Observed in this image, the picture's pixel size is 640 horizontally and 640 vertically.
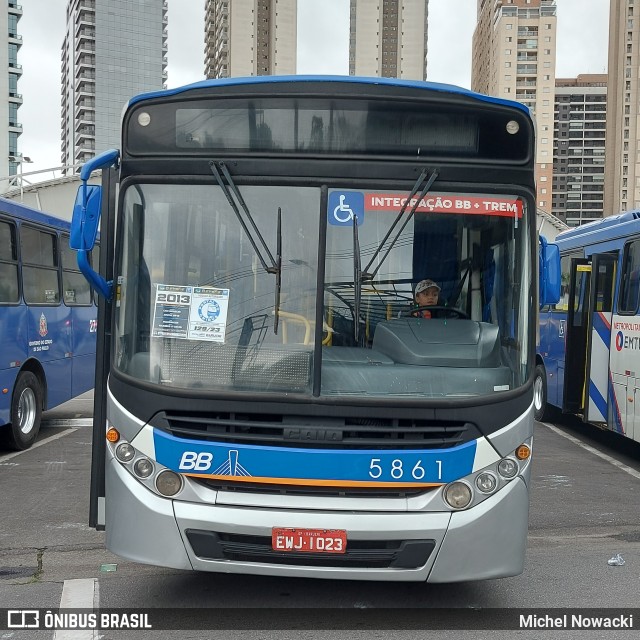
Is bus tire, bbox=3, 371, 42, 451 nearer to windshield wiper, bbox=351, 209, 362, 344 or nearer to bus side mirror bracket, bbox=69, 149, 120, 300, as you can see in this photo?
bus side mirror bracket, bbox=69, 149, 120, 300

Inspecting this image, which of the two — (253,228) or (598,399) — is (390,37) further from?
(253,228)

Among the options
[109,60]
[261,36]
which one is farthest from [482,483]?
[261,36]

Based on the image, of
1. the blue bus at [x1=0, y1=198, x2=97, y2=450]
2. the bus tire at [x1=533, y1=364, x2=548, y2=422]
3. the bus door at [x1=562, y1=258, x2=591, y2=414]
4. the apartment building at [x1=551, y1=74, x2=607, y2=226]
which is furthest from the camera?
the apartment building at [x1=551, y1=74, x2=607, y2=226]

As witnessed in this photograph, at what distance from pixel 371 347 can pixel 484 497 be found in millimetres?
983

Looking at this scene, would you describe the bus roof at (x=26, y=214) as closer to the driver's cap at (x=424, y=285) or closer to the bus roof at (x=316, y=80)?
the bus roof at (x=316, y=80)

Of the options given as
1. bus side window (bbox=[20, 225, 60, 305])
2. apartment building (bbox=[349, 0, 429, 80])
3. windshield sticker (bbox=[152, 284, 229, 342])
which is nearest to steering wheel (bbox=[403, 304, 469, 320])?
windshield sticker (bbox=[152, 284, 229, 342])

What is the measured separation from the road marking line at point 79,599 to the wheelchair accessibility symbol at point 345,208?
8.22ft

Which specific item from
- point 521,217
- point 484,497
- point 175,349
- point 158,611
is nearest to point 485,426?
point 484,497

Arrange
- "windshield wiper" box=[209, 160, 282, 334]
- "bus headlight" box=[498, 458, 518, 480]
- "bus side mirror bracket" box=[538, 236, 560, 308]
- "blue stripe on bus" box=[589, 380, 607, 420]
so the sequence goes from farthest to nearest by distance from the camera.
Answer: "blue stripe on bus" box=[589, 380, 607, 420], "bus side mirror bracket" box=[538, 236, 560, 308], "windshield wiper" box=[209, 160, 282, 334], "bus headlight" box=[498, 458, 518, 480]

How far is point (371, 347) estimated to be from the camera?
4977 millimetres

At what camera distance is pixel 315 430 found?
472 cm

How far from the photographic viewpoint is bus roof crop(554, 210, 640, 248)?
1131 centimetres

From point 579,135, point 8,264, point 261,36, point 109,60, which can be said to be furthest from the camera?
point 579,135

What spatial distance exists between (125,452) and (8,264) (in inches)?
258
